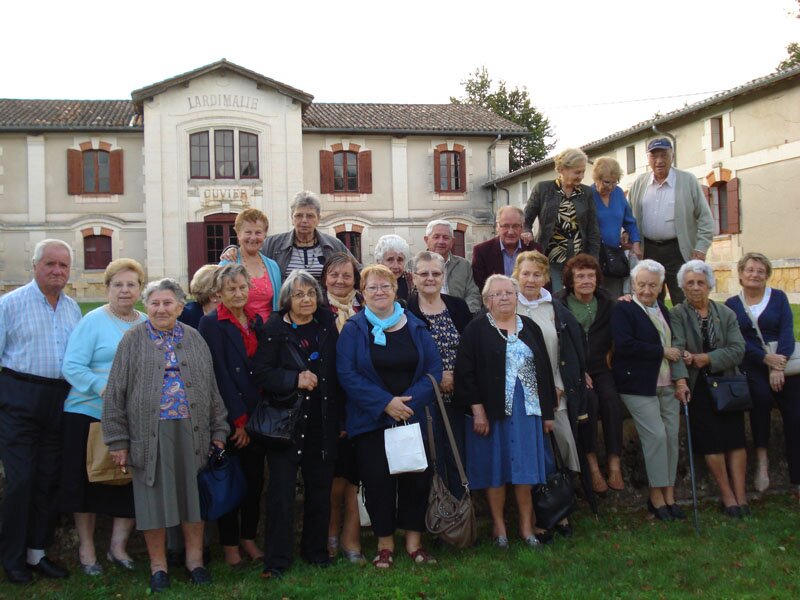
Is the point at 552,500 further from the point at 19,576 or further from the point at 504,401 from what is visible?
the point at 19,576

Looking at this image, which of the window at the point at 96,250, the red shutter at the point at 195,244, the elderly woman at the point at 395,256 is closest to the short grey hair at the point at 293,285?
the elderly woman at the point at 395,256

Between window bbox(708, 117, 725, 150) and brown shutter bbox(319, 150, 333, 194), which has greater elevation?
brown shutter bbox(319, 150, 333, 194)

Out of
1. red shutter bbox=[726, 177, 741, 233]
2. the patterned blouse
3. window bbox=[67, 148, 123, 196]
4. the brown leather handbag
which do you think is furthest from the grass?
window bbox=[67, 148, 123, 196]

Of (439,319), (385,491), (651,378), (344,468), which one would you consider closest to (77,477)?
(344,468)

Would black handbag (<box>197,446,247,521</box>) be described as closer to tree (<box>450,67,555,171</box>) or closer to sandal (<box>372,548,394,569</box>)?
sandal (<box>372,548,394,569</box>)

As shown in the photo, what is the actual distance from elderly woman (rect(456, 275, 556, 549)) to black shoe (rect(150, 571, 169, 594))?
1954 millimetres

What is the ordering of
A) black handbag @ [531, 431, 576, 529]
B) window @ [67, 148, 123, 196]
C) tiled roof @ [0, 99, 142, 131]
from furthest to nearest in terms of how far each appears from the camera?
1. window @ [67, 148, 123, 196]
2. tiled roof @ [0, 99, 142, 131]
3. black handbag @ [531, 431, 576, 529]

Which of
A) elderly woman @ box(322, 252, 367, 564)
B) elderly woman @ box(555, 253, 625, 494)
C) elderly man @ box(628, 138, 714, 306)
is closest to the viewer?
elderly woman @ box(322, 252, 367, 564)

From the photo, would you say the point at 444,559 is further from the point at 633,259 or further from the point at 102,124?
the point at 102,124

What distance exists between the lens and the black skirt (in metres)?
4.43

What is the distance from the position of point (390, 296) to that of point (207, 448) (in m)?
1.42

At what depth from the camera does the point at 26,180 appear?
26219 millimetres

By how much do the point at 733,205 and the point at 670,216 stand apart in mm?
13689

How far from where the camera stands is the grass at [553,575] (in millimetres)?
4102
